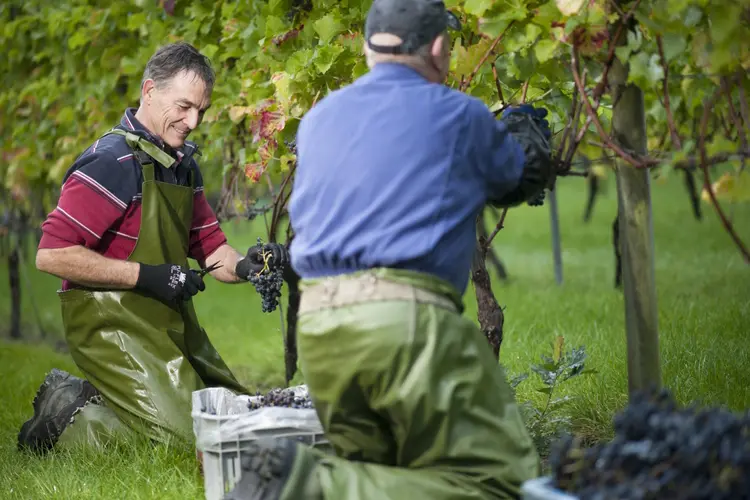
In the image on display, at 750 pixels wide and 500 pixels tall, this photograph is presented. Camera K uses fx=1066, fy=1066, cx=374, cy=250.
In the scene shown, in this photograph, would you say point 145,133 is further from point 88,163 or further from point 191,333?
point 191,333

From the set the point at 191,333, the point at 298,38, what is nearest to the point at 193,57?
the point at 298,38

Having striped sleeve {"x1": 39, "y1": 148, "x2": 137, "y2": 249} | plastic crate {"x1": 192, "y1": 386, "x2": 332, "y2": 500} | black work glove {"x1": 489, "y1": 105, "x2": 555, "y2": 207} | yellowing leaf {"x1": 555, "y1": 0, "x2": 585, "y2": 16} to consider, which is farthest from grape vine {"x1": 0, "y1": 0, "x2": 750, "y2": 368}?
plastic crate {"x1": 192, "y1": 386, "x2": 332, "y2": 500}

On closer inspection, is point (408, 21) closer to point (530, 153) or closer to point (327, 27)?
point (530, 153)

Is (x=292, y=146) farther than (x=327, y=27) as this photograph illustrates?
Yes

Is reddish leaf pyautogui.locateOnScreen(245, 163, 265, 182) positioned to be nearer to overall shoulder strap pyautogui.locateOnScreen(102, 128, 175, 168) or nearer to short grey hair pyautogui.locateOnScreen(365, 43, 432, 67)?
overall shoulder strap pyautogui.locateOnScreen(102, 128, 175, 168)

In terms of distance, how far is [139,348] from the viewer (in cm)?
426

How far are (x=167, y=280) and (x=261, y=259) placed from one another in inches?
15.5

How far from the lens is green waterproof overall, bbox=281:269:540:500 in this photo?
2734 mm

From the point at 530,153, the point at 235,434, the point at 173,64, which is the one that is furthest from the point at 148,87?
the point at 530,153

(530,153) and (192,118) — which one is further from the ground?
(192,118)

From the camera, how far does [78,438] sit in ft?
14.2

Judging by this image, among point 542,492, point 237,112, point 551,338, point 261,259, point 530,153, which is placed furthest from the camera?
point 551,338

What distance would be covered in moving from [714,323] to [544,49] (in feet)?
10.5

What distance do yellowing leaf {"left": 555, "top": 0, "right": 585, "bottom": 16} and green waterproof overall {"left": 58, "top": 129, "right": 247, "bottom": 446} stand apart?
1879mm
